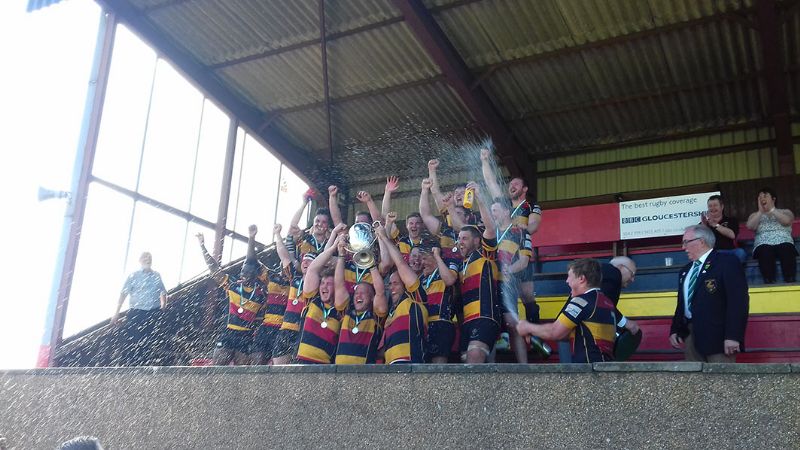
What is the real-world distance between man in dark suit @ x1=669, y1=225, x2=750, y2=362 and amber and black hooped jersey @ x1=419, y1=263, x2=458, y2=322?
65.5 inches

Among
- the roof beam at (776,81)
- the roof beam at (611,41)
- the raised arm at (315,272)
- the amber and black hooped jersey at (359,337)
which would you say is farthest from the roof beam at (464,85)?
the amber and black hooped jersey at (359,337)

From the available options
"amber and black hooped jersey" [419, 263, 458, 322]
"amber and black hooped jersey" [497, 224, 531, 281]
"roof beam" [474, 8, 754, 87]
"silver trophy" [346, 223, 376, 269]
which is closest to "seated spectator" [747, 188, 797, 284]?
"amber and black hooped jersey" [497, 224, 531, 281]

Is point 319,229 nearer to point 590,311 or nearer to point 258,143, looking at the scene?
point 590,311

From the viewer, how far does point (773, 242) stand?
6.69m

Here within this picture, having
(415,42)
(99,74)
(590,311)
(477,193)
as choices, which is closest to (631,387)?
(590,311)

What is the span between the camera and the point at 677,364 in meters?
3.06

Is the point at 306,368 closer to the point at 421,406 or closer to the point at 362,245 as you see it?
the point at 421,406

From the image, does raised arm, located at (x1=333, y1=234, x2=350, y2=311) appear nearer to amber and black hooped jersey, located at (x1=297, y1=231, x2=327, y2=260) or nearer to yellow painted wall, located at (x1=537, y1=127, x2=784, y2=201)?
amber and black hooped jersey, located at (x1=297, y1=231, x2=327, y2=260)

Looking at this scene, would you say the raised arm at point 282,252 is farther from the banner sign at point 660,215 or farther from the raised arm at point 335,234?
the banner sign at point 660,215

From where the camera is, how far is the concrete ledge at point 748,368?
9.40ft

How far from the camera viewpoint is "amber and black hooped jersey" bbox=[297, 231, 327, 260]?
6.51 metres

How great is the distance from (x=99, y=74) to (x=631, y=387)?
974 cm

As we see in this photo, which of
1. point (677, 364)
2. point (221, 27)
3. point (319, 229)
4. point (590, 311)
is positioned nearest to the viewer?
point (677, 364)

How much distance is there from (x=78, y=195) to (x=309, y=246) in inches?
194
